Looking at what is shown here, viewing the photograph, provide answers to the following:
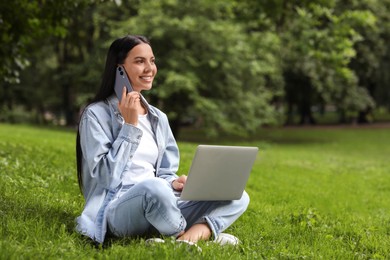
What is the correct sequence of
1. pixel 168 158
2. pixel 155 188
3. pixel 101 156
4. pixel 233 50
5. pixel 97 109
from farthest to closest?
pixel 233 50 < pixel 168 158 < pixel 97 109 < pixel 101 156 < pixel 155 188

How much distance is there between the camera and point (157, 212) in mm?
3371

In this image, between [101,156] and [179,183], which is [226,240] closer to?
[179,183]

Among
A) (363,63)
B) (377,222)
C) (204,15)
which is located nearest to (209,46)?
(204,15)

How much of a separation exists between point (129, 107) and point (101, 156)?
1.23 ft

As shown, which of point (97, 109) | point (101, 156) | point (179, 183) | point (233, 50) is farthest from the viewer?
point (233, 50)

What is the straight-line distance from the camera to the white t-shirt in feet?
12.0

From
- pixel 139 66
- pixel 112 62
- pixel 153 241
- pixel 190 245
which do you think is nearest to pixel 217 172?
pixel 190 245

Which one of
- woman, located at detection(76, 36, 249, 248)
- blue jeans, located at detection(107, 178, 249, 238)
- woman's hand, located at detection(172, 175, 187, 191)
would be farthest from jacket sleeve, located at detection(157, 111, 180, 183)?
blue jeans, located at detection(107, 178, 249, 238)

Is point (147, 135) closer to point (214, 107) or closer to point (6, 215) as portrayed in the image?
point (6, 215)

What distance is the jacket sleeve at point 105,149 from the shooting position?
11.2 feet

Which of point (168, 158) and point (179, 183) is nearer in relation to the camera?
point (179, 183)

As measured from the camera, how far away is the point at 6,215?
368 centimetres

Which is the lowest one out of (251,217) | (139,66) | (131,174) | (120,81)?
(251,217)

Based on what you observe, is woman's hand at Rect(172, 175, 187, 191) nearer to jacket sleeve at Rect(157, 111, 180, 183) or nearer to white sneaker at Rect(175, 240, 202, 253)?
jacket sleeve at Rect(157, 111, 180, 183)
